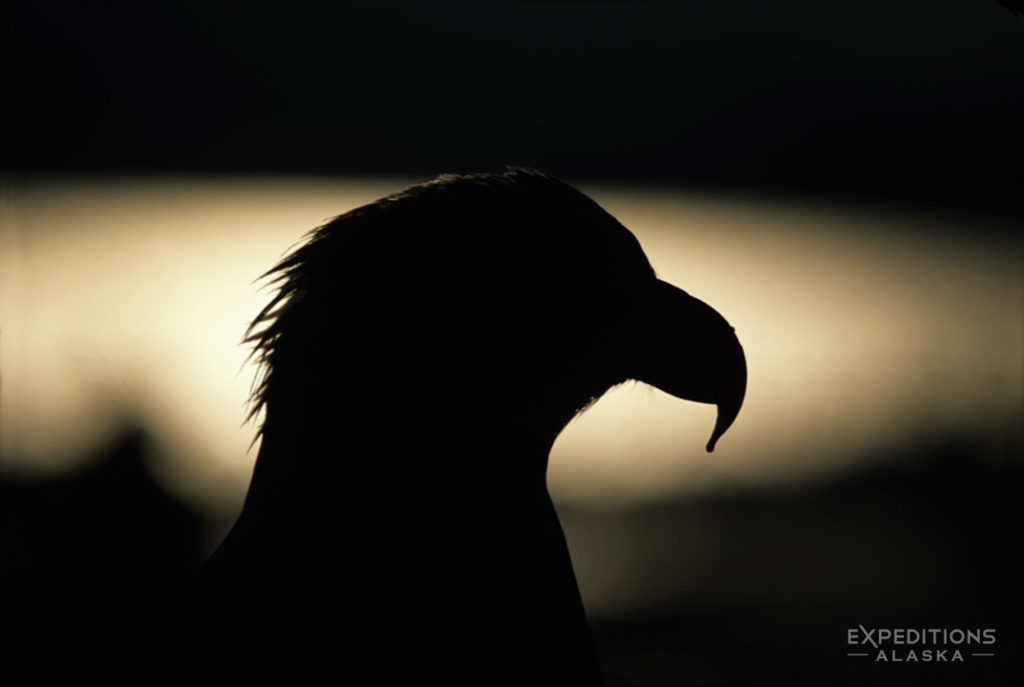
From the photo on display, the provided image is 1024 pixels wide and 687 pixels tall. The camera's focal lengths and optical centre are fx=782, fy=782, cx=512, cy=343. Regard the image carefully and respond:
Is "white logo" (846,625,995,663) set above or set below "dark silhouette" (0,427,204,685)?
below

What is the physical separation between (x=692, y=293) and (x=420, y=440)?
1.94ft

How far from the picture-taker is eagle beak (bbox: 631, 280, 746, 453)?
0.97 metres

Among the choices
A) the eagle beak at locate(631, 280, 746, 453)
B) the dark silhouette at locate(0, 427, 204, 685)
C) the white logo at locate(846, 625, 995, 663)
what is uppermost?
the eagle beak at locate(631, 280, 746, 453)

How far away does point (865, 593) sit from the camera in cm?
136

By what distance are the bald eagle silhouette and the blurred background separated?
36 cm

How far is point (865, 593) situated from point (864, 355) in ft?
1.36

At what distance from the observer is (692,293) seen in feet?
4.24

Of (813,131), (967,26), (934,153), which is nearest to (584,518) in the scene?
(813,131)

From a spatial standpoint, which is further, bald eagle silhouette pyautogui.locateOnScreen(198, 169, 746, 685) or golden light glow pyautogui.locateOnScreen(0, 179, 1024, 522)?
golden light glow pyautogui.locateOnScreen(0, 179, 1024, 522)

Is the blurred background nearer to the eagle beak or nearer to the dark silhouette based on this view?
the dark silhouette

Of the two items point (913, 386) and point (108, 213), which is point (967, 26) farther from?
point (108, 213)

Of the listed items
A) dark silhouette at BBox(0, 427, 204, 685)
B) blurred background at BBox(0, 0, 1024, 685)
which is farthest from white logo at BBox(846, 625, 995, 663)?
dark silhouette at BBox(0, 427, 204, 685)

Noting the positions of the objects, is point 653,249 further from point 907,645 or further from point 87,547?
point 87,547

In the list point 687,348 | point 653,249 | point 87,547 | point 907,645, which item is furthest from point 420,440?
point 907,645
